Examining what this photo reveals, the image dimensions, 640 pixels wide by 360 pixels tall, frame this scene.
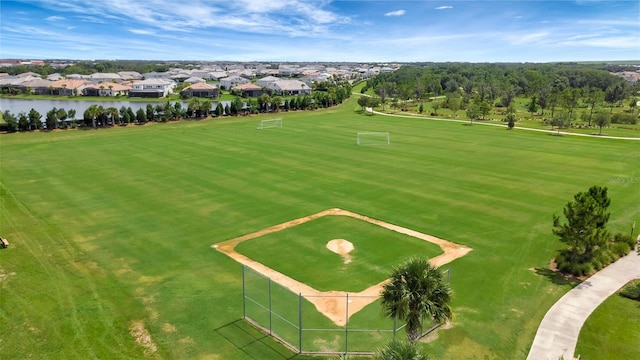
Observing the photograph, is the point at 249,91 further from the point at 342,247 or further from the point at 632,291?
the point at 632,291

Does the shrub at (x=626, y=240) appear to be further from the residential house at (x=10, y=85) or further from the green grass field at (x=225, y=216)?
the residential house at (x=10, y=85)

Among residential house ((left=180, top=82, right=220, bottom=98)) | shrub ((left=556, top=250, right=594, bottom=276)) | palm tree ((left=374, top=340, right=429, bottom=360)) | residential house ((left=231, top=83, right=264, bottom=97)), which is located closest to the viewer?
palm tree ((left=374, top=340, right=429, bottom=360))

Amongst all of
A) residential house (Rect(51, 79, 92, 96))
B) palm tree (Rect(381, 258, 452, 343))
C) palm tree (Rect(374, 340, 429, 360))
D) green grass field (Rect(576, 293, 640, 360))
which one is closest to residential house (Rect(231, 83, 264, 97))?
residential house (Rect(51, 79, 92, 96))

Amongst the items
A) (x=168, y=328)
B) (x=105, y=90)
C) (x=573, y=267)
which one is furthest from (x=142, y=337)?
(x=105, y=90)

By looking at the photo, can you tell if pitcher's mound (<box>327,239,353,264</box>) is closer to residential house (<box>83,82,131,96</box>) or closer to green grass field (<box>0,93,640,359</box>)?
green grass field (<box>0,93,640,359</box>)

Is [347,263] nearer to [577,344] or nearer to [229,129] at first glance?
[577,344]

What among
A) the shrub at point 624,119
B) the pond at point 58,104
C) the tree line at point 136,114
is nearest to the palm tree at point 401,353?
the tree line at point 136,114

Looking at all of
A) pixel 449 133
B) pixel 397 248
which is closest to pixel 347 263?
pixel 397 248
